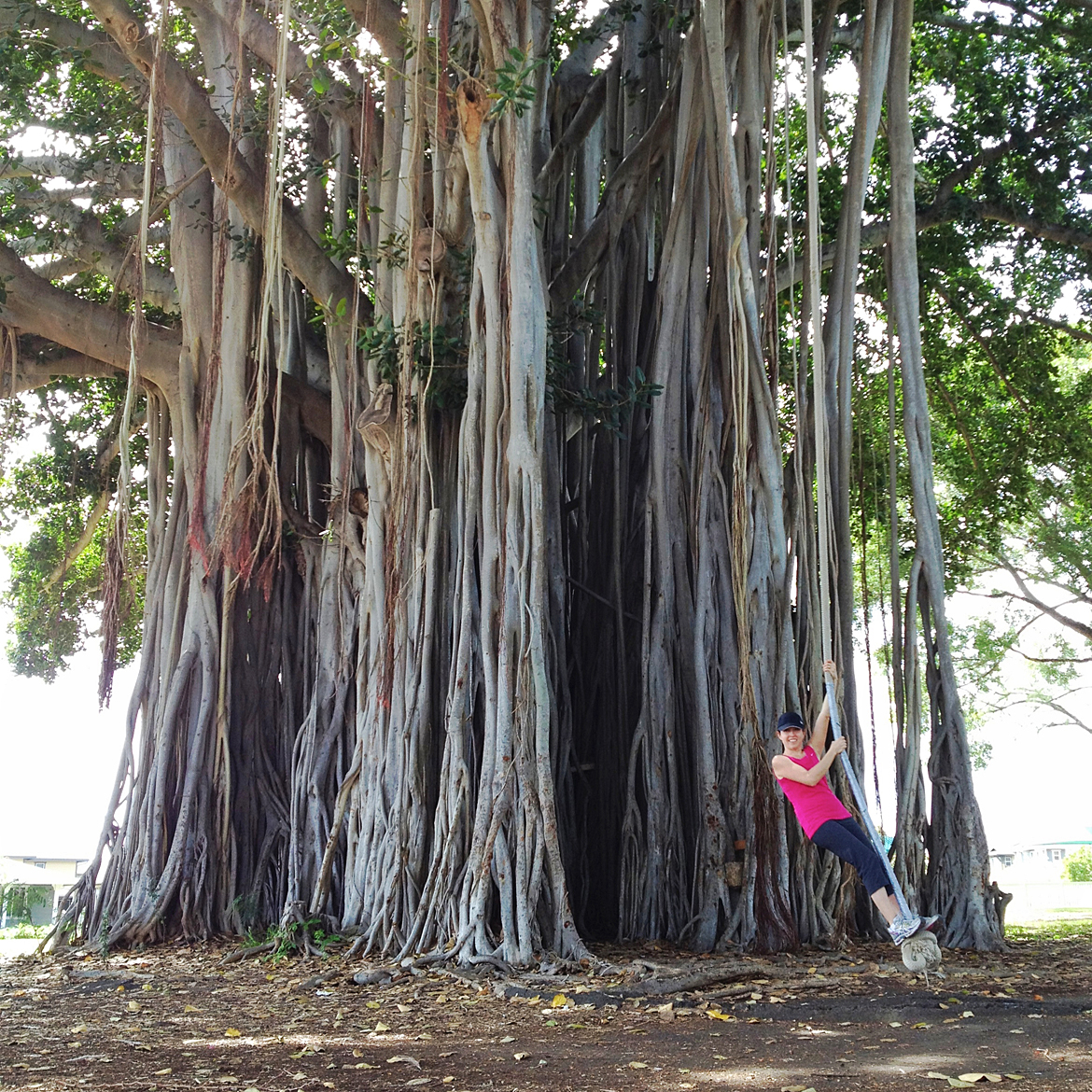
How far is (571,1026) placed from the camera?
3.05 metres

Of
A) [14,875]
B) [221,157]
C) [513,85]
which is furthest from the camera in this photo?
[14,875]

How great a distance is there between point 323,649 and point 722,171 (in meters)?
2.78

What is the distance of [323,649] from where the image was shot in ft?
18.2

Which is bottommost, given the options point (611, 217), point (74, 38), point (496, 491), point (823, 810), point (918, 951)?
point (918, 951)

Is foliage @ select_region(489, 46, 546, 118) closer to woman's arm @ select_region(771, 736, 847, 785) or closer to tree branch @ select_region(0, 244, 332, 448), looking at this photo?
tree branch @ select_region(0, 244, 332, 448)

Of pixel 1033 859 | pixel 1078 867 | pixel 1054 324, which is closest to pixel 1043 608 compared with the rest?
pixel 1054 324

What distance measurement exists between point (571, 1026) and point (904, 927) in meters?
0.97

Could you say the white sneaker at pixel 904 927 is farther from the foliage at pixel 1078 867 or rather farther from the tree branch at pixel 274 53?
the foliage at pixel 1078 867

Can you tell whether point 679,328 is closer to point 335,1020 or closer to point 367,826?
point 367,826

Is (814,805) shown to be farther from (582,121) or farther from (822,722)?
(582,121)

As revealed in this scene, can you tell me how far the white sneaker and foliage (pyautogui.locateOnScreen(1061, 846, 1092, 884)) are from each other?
13.0 m

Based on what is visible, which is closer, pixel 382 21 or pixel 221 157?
pixel 382 21

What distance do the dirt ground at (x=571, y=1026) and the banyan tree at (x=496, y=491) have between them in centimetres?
47

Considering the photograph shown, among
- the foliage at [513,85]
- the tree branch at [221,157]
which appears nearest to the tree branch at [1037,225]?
the foliage at [513,85]
